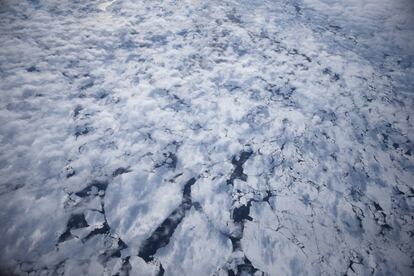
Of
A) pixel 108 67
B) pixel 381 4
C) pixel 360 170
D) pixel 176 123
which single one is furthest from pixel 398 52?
pixel 108 67

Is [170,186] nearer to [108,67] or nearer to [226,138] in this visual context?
[226,138]

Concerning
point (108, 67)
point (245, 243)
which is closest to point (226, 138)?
point (245, 243)

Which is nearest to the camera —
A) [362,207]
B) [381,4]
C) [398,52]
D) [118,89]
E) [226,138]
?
[362,207]

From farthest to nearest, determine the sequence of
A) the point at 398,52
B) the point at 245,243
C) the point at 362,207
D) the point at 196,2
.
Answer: the point at 196,2
the point at 398,52
the point at 362,207
the point at 245,243

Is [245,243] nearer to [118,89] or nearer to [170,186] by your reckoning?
[170,186]

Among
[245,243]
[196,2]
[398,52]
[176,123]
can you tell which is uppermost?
[196,2]

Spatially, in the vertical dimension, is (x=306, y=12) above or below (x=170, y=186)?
above

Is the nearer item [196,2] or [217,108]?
[217,108]
